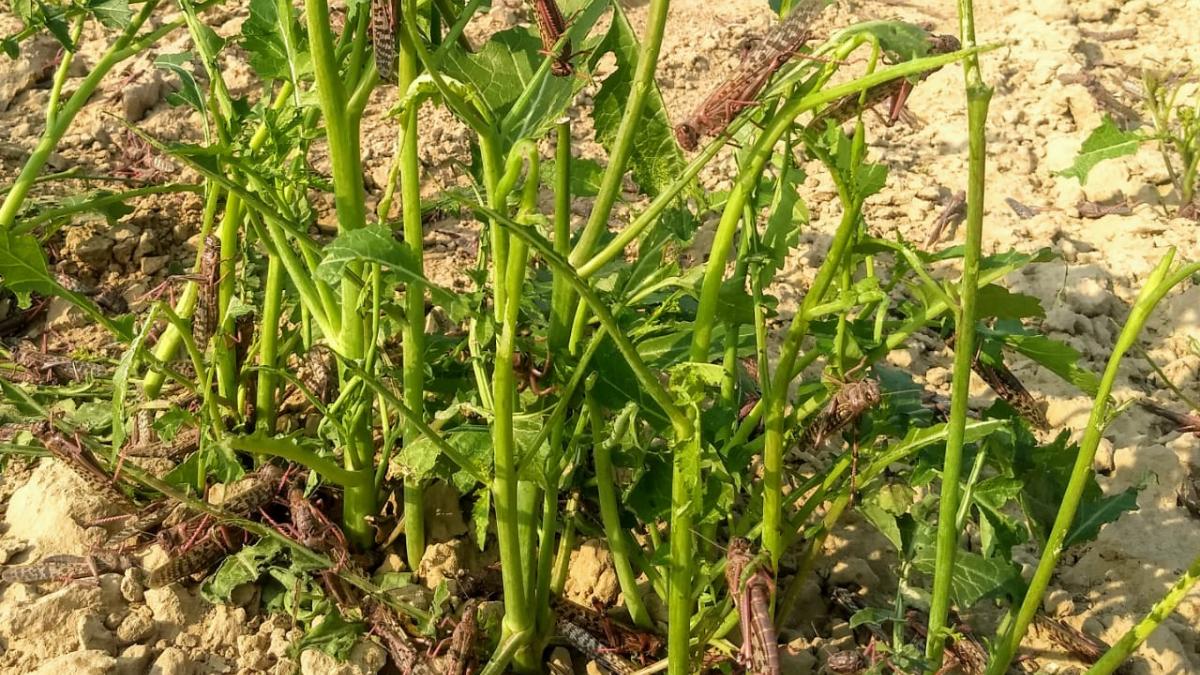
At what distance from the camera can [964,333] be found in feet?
4.24

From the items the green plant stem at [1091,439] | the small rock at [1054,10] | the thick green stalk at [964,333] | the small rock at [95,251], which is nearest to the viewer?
the thick green stalk at [964,333]

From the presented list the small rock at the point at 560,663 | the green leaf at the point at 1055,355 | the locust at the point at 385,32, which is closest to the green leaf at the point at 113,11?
the locust at the point at 385,32

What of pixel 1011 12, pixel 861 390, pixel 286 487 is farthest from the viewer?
pixel 1011 12

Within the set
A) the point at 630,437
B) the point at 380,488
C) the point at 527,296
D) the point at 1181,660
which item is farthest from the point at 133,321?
the point at 1181,660

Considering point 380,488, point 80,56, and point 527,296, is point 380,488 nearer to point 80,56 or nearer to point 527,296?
point 527,296

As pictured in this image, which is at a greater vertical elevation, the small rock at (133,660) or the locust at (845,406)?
the locust at (845,406)

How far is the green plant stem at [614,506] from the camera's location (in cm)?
153

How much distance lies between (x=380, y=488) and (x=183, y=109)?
1.65m

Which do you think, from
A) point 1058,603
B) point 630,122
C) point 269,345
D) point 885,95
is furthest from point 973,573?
point 269,345

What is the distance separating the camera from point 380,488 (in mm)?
2070

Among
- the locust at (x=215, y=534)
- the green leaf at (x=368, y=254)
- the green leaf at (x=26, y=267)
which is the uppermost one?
the green leaf at (x=368, y=254)

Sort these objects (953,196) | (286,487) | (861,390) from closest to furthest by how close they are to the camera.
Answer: (861,390)
(286,487)
(953,196)

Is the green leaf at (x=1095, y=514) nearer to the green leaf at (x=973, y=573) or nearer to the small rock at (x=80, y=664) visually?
the green leaf at (x=973, y=573)

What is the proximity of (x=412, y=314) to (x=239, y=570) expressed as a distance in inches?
22.5
